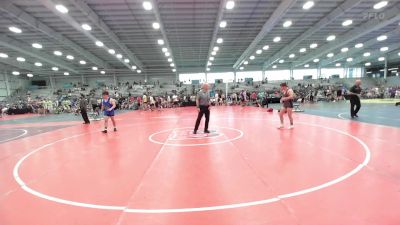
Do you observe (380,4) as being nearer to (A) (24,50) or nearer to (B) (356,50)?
(B) (356,50)

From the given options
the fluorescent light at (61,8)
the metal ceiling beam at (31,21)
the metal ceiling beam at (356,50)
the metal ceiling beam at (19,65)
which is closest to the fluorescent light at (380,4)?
the metal ceiling beam at (356,50)

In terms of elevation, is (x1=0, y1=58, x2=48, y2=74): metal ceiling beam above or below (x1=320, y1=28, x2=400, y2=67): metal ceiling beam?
below

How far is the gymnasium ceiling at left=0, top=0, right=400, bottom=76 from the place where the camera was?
16.4 m

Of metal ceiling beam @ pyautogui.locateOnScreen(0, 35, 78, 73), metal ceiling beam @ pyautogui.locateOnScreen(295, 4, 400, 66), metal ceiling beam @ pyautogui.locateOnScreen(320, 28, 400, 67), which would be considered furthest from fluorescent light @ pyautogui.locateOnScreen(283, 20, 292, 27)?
metal ceiling beam @ pyautogui.locateOnScreen(0, 35, 78, 73)

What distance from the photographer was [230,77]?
47.4 metres

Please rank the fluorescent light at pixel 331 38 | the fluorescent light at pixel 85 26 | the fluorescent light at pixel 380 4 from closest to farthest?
→ the fluorescent light at pixel 380 4 < the fluorescent light at pixel 85 26 < the fluorescent light at pixel 331 38

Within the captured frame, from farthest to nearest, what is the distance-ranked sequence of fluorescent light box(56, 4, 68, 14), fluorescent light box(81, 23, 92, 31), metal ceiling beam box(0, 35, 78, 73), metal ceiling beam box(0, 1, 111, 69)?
1. metal ceiling beam box(0, 35, 78, 73)
2. fluorescent light box(81, 23, 92, 31)
3. metal ceiling beam box(0, 1, 111, 69)
4. fluorescent light box(56, 4, 68, 14)

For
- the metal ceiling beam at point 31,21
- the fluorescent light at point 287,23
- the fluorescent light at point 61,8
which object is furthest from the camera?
the fluorescent light at point 287,23

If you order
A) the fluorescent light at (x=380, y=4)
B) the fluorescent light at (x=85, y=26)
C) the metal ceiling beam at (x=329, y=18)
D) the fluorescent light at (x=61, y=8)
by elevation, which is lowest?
the fluorescent light at (x=61, y=8)

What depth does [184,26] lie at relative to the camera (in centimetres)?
2114

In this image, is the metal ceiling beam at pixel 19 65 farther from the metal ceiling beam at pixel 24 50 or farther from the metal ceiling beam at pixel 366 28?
the metal ceiling beam at pixel 366 28

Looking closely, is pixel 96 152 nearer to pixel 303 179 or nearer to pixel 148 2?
pixel 303 179

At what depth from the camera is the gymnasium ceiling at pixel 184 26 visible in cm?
1644

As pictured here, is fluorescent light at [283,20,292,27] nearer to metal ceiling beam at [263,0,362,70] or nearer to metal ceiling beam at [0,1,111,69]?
metal ceiling beam at [263,0,362,70]
